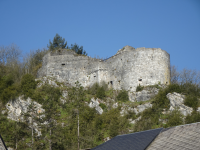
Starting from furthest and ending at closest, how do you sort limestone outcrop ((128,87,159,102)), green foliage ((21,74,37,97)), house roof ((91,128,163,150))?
green foliage ((21,74,37,97)) → limestone outcrop ((128,87,159,102)) → house roof ((91,128,163,150))

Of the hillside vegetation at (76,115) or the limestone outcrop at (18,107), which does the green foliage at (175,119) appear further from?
the limestone outcrop at (18,107)

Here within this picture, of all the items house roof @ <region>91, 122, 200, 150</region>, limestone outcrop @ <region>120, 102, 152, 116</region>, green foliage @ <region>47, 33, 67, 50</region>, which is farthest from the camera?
green foliage @ <region>47, 33, 67, 50</region>

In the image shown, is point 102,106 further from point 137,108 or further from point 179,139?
point 179,139

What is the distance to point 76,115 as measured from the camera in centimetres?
3103

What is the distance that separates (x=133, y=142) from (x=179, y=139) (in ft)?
7.96

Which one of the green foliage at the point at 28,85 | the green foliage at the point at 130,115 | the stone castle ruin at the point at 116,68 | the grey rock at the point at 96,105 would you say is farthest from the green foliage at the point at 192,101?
the green foliage at the point at 28,85

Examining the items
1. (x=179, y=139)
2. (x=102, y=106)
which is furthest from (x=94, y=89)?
(x=179, y=139)

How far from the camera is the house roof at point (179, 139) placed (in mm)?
15086

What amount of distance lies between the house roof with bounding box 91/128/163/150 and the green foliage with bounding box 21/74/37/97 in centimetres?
2338

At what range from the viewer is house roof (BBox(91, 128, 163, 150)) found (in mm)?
15980

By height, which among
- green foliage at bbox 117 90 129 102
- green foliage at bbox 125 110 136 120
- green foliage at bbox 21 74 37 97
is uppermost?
green foliage at bbox 21 74 37 97

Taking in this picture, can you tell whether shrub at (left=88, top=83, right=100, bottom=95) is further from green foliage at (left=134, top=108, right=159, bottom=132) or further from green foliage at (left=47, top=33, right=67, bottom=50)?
green foliage at (left=47, top=33, right=67, bottom=50)

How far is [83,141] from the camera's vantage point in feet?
95.4

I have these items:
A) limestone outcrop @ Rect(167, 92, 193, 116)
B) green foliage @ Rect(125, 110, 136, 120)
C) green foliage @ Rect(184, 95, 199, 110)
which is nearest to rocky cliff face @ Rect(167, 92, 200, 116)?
limestone outcrop @ Rect(167, 92, 193, 116)
